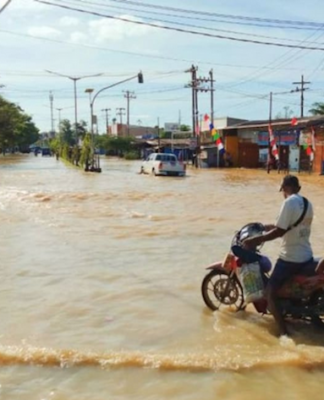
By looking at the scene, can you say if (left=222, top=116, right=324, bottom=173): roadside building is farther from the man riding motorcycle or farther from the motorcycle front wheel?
the man riding motorcycle

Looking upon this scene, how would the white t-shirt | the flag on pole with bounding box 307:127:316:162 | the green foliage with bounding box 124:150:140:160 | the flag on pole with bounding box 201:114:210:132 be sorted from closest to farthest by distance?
the white t-shirt
the flag on pole with bounding box 307:127:316:162
the flag on pole with bounding box 201:114:210:132
the green foliage with bounding box 124:150:140:160

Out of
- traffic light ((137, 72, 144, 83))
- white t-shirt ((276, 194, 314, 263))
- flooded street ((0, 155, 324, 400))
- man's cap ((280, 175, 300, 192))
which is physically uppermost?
traffic light ((137, 72, 144, 83))

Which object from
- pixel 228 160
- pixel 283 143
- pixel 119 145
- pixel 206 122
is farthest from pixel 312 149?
pixel 119 145

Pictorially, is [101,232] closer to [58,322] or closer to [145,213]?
[145,213]

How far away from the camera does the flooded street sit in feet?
15.5

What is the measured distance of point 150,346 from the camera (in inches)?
221

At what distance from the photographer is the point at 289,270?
5.49 metres

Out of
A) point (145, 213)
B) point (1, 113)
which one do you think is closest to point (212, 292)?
point (145, 213)

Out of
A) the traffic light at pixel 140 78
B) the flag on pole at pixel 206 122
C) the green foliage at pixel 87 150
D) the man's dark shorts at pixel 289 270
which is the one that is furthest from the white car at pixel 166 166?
the man's dark shorts at pixel 289 270

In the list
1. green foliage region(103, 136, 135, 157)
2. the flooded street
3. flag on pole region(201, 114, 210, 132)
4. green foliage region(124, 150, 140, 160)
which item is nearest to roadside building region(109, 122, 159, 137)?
green foliage region(103, 136, 135, 157)

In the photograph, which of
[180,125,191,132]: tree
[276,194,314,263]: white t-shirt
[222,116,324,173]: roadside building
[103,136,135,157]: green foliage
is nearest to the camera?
[276,194,314,263]: white t-shirt

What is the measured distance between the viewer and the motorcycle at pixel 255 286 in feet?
18.1

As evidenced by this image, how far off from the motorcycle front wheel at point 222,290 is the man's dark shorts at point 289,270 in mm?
811

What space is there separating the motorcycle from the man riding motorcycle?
3.1 inches
